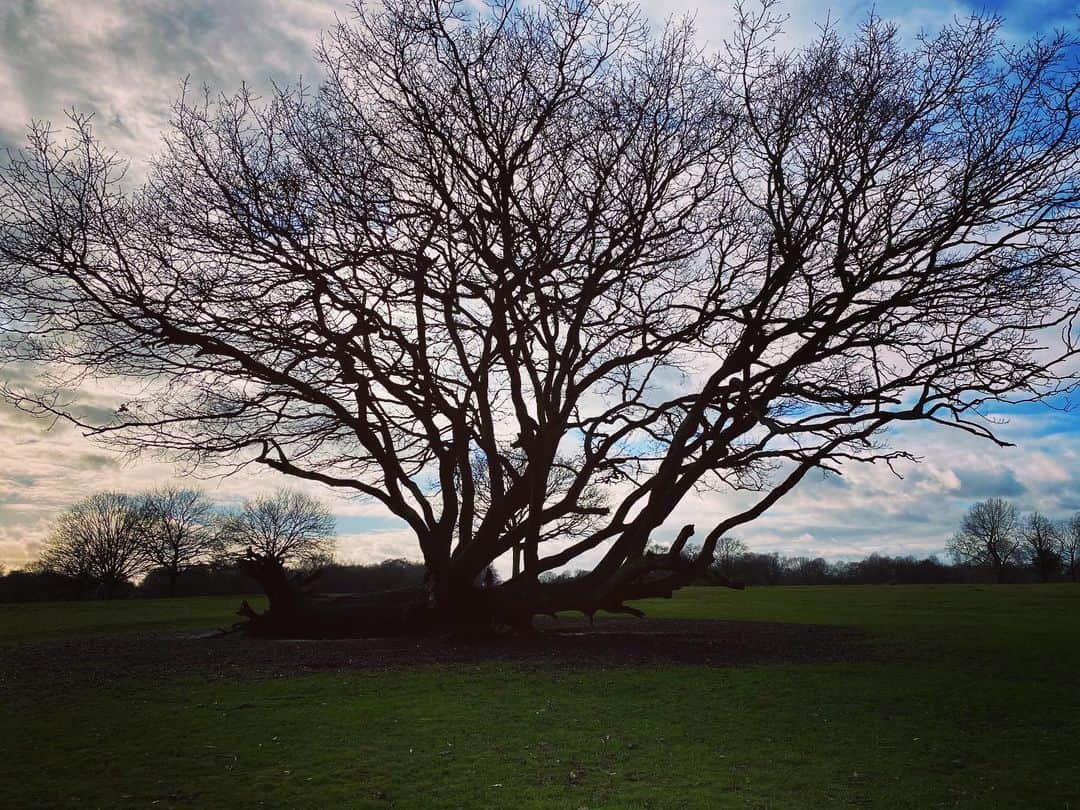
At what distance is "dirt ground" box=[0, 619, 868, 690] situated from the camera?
12.9 meters

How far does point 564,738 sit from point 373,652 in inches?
315

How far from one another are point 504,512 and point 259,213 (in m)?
7.01

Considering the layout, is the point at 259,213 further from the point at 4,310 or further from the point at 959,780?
the point at 959,780

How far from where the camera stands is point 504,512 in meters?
15.6

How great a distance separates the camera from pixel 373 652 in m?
15.1

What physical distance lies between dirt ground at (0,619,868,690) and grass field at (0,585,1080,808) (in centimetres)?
90

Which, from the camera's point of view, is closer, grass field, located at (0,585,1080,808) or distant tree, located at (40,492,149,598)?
grass field, located at (0,585,1080,808)

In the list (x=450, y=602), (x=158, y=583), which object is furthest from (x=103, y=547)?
(x=450, y=602)

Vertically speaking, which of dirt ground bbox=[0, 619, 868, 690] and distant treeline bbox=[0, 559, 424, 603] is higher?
distant treeline bbox=[0, 559, 424, 603]

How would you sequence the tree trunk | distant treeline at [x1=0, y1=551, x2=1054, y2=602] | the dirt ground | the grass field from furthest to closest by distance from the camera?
distant treeline at [x1=0, y1=551, x2=1054, y2=602]
the tree trunk
the dirt ground
the grass field

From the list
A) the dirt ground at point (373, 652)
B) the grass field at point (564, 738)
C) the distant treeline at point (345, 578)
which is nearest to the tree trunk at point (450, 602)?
the dirt ground at point (373, 652)

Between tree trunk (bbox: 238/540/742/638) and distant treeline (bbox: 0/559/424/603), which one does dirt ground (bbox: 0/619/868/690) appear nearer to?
tree trunk (bbox: 238/540/742/638)

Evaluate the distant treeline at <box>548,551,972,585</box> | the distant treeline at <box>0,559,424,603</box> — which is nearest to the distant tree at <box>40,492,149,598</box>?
the distant treeline at <box>0,559,424,603</box>

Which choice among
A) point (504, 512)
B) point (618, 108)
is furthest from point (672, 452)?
point (618, 108)
